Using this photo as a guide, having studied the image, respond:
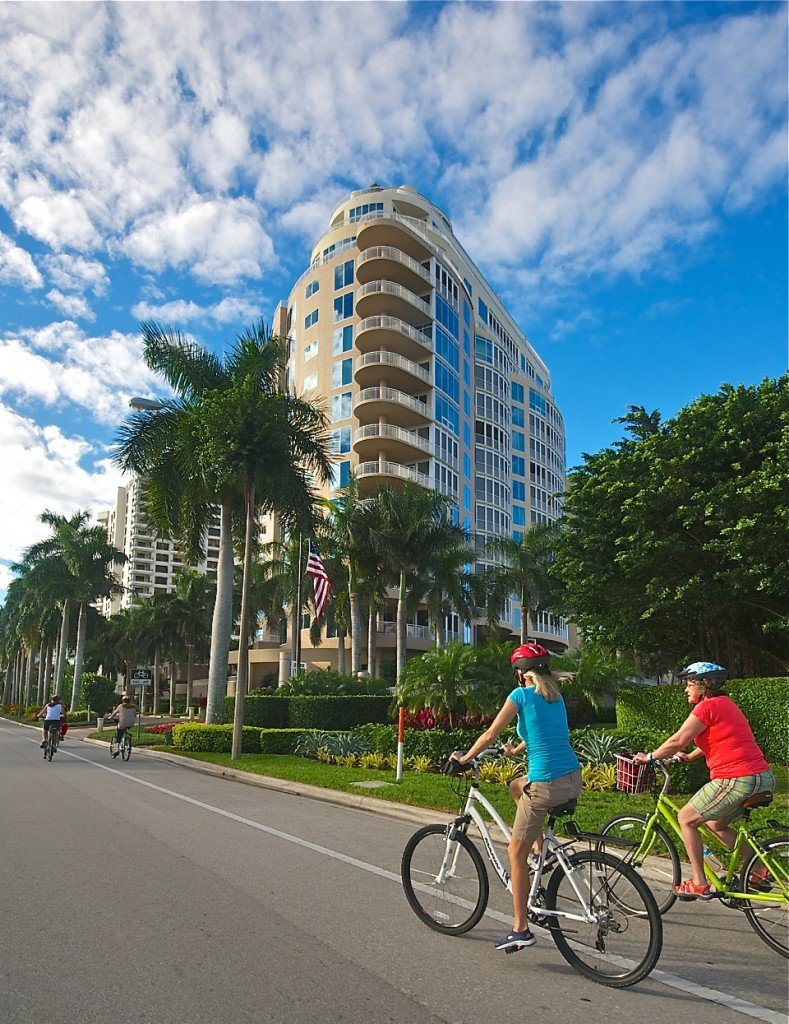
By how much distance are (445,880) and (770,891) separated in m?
2.13

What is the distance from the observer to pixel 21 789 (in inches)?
567

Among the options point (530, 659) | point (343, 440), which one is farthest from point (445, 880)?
point (343, 440)

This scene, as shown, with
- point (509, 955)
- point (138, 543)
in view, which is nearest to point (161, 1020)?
point (509, 955)

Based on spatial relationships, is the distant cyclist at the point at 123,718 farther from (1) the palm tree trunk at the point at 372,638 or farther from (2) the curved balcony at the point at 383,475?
(2) the curved balcony at the point at 383,475

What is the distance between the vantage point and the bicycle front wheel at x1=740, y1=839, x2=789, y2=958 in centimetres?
510

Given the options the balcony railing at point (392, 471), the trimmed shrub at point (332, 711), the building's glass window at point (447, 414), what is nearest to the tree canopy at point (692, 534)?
the trimmed shrub at point (332, 711)

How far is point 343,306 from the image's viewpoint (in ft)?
194

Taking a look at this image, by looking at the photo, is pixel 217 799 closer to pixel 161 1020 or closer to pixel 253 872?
pixel 253 872

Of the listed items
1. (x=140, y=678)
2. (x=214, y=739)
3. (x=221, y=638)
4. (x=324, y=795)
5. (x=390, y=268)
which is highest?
(x=390, y=268)

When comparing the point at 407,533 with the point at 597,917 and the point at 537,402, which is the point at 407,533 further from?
the point at 537,402

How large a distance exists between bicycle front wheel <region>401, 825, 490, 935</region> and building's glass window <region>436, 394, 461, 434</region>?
52173 mm

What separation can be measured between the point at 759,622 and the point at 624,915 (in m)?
24.1

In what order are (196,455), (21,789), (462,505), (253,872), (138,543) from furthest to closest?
(138,543) < (462,505) < (196,455) < (21,789) < (253,872)

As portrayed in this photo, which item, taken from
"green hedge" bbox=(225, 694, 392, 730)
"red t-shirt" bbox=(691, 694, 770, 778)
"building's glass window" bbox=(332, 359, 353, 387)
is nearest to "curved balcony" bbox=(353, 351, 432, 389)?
"building's glass window" bbox=(332, 359, 353, 387)
